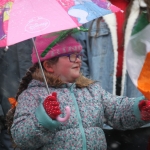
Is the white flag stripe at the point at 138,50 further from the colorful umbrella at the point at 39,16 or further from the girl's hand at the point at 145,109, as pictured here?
the colorful umbrella at the point at 39,16

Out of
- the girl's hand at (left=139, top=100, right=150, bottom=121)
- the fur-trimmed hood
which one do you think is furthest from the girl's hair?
the fur-trimmed hood

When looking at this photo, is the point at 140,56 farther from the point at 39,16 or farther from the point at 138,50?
the point at 39,16

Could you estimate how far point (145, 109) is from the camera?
131 inches

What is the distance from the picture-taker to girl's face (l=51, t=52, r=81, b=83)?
356 centimetres

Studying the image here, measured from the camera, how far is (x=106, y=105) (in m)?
3.62

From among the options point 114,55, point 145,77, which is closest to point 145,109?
point 145,77

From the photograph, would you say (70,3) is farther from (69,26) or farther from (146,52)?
(146,52)

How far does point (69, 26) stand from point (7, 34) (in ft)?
1.36

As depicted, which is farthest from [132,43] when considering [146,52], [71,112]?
[71,112]

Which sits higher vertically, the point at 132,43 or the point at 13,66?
the point at 132,43

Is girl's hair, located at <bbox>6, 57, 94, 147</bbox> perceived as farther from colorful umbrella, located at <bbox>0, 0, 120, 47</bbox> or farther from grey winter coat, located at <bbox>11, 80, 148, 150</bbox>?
colorful umbrella, located at <bbox>0, 0, 120, 47</bbox>

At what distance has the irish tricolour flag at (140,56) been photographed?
3428 millimetres

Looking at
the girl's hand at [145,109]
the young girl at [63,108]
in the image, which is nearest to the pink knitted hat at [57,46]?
the young girl at [63,108]

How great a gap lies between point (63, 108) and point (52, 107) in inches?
12.6
